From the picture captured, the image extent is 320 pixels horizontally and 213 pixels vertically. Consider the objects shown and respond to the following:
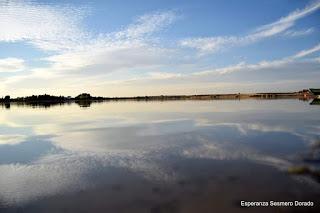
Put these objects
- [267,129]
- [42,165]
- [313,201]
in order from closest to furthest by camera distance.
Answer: [313,201] < [42,165] < [267,129]

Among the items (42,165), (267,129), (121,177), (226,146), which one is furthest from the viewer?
(267,129)

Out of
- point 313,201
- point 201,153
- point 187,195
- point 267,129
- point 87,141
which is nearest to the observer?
point 313,201

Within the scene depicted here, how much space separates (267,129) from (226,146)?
6702mm

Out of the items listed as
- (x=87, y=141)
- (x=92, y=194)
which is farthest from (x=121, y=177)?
(x=87, y=141)

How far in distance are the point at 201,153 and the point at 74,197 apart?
6.71 m

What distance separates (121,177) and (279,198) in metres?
4.99

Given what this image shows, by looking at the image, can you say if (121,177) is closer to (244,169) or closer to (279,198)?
(244,169)

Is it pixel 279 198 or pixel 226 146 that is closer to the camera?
pixel 279 198

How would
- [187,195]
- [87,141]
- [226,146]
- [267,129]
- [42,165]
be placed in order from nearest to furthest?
[187,195]
[42,165]
[226,146]
[87,141]
[267,129]

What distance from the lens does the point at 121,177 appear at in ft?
34.0

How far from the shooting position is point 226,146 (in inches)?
597

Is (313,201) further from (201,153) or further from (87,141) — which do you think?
(87,141)

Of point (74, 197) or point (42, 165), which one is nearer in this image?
point (74, 197)

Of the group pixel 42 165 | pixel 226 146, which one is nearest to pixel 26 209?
pixel 42 165
